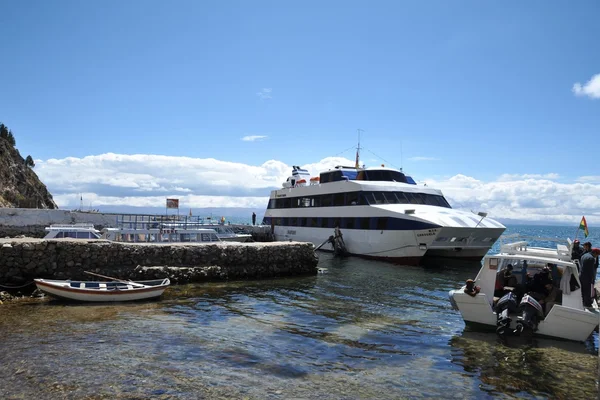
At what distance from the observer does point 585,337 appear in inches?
411

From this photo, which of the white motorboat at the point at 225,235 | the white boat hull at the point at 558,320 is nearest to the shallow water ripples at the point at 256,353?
the white boat hull at the point at 558,320

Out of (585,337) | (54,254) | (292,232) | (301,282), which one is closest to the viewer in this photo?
(585,337)

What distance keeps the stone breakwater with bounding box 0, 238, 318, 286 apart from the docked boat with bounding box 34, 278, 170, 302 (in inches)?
72.4

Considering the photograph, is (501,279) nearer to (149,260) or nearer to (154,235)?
(149,260)

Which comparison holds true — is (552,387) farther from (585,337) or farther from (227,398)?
(227,398)

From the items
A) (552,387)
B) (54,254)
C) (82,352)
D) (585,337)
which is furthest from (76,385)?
(585,337)

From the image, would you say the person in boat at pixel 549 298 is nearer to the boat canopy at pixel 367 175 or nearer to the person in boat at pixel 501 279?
the person in boat at pixel 501 279

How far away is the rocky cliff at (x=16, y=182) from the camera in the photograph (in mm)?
54344

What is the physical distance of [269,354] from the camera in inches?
360

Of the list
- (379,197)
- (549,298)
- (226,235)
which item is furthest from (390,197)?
(549,298)

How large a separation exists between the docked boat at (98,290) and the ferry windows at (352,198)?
17.2 metres

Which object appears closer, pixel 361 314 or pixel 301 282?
pixel 361 314

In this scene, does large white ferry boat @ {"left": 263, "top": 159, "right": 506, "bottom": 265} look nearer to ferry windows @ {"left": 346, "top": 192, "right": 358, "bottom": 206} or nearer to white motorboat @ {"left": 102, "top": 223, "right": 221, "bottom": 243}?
ferry windows @ {"left": 346, "top": 192, "right": 358, "bottom": 206}

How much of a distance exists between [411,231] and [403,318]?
41.7 feet
